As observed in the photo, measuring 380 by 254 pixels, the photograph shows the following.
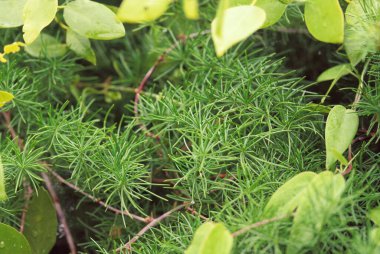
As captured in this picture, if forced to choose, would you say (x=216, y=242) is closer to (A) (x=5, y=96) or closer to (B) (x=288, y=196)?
(B) (x=288, y=196)

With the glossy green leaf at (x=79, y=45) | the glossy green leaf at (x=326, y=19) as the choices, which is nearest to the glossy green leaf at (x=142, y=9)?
the glossy green leaf at (x=326, y=19)

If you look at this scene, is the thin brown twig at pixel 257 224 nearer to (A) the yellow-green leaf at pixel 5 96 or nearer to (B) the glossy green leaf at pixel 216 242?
(B) the glossy green leaf at pixel 216 242

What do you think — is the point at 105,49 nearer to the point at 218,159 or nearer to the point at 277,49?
the point at 277,49

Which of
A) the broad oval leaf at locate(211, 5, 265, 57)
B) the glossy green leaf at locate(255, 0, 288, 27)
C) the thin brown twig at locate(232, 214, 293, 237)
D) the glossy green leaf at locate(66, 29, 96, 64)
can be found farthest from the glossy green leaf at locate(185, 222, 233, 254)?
the glossy green leaf at locate(66, 29, 96, 64)

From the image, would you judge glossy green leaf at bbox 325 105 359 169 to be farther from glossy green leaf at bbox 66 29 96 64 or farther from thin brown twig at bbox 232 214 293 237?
glossy green leaf at bbox 66 29 96 64

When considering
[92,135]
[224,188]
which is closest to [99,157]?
[92,135]
